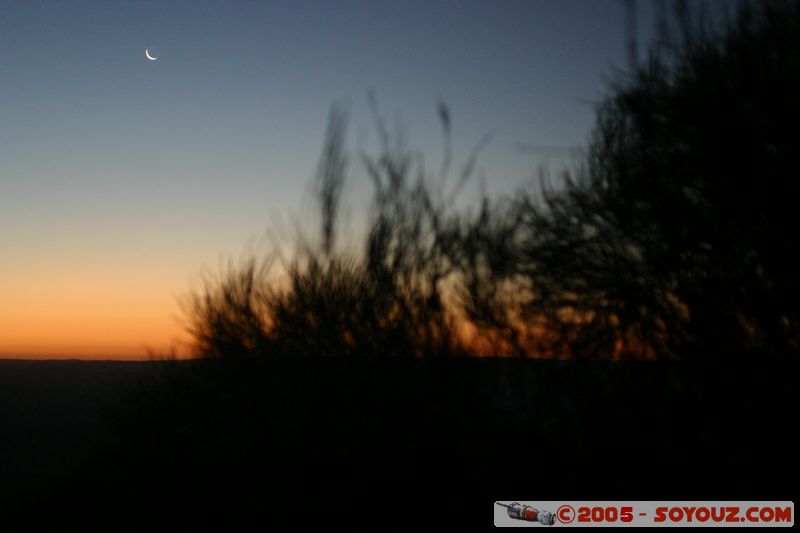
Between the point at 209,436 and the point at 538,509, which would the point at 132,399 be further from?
the point at 538,509

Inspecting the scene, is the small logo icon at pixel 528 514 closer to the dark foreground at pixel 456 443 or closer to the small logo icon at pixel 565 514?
the small logo icon at pixel 565 514

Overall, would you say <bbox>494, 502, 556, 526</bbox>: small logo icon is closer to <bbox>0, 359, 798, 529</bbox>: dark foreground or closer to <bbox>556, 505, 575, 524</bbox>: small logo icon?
<bbox>556, 505, 575, 524</bbox>: small logo icon

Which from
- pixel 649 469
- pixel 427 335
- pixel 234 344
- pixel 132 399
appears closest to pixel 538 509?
pixel 649 469

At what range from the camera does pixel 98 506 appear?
13719 mm

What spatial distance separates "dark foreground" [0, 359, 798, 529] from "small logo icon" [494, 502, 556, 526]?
55cm

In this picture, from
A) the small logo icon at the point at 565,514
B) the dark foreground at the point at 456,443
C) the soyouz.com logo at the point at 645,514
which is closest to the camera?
the soyouz.com logo at the point at 645,514

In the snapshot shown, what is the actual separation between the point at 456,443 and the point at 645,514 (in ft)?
8.01

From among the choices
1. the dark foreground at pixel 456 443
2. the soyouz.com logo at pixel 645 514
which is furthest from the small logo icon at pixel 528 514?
the dark foreground at pixel 456 443

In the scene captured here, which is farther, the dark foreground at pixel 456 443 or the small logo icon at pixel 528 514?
the dark foreground at pixel 456 443

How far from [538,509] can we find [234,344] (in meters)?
6.63

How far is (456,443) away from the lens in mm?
10922

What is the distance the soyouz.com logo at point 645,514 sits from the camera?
28.7ft

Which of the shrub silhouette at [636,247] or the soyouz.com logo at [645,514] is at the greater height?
the shrub silhouette at [636,247]

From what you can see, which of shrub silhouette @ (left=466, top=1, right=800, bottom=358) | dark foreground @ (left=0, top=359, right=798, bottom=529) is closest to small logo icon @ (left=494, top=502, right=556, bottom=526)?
dark foreground @ (left=0, top=359, right=798, bottom=529)
